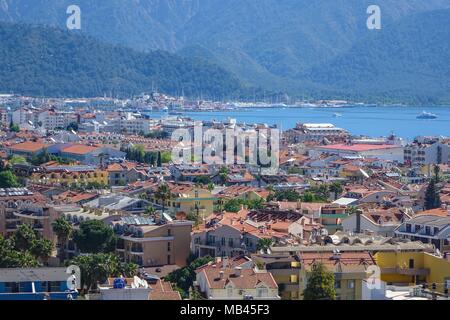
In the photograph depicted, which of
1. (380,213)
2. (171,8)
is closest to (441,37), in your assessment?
(171,8)

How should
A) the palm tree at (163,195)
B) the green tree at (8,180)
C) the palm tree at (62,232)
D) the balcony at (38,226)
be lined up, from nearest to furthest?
the palm tree at (62,232), the balcony at (38,226), the palm tree at (163,195), the green tree at (8,180)

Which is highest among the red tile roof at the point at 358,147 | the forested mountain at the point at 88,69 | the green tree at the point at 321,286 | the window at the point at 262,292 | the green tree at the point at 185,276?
the forested mountain at the point at 88,69

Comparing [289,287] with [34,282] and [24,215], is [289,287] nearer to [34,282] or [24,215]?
[34,282]

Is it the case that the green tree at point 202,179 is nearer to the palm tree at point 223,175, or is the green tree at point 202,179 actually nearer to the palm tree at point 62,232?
the palm tree at point 223,175

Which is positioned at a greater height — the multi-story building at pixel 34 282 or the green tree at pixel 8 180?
the green tree at pixel 8 180

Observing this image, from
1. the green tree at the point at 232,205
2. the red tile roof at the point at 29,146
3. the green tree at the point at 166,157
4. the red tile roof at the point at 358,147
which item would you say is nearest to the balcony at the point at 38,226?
the green tree at the point at 232,205

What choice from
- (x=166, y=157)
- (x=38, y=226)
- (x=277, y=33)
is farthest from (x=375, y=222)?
(x=277, y=33)

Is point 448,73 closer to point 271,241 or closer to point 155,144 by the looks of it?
point 155,144
